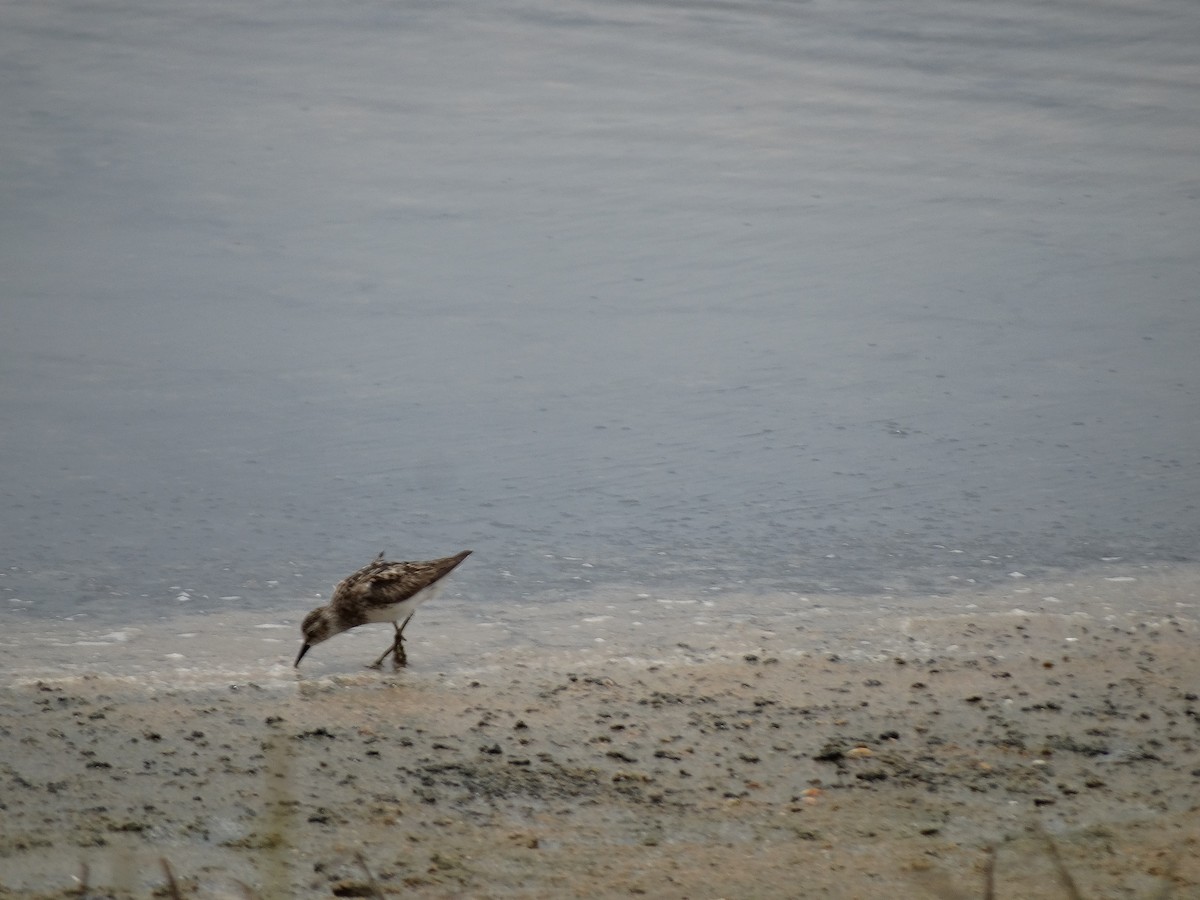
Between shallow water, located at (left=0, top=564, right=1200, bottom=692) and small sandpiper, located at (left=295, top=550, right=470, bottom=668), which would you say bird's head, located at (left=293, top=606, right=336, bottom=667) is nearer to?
small sandpiper, located at (left=295, top=550, right=470, bottom=668)

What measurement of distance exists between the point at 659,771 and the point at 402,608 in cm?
146

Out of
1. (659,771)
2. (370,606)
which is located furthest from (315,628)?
(659,771)

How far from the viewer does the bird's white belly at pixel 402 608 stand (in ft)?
20.4

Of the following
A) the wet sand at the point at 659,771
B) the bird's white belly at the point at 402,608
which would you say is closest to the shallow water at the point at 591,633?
the wet sand at the point at 659,771

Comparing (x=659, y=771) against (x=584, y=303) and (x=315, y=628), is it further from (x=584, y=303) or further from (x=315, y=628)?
(x=584, y=303)

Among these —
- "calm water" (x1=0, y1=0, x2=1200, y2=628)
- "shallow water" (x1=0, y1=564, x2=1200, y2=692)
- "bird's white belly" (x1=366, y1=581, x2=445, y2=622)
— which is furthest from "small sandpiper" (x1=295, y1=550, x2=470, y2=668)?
"calm water" (x1=0, y1=0, x2=1200, y2=628)

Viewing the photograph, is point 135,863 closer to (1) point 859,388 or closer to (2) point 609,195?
(1) point 859,388

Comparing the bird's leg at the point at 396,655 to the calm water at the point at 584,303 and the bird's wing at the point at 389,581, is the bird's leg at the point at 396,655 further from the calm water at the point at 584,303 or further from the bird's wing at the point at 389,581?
the calm water at the point at 584,303

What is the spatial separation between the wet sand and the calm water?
0.93m

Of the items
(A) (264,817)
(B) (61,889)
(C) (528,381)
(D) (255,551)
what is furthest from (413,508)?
(B) (61,889)

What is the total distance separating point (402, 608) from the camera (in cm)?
626

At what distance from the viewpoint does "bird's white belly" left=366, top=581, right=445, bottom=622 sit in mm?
6203

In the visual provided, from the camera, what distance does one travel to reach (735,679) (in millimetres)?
5973

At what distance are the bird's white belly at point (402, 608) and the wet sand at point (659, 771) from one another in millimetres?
216
